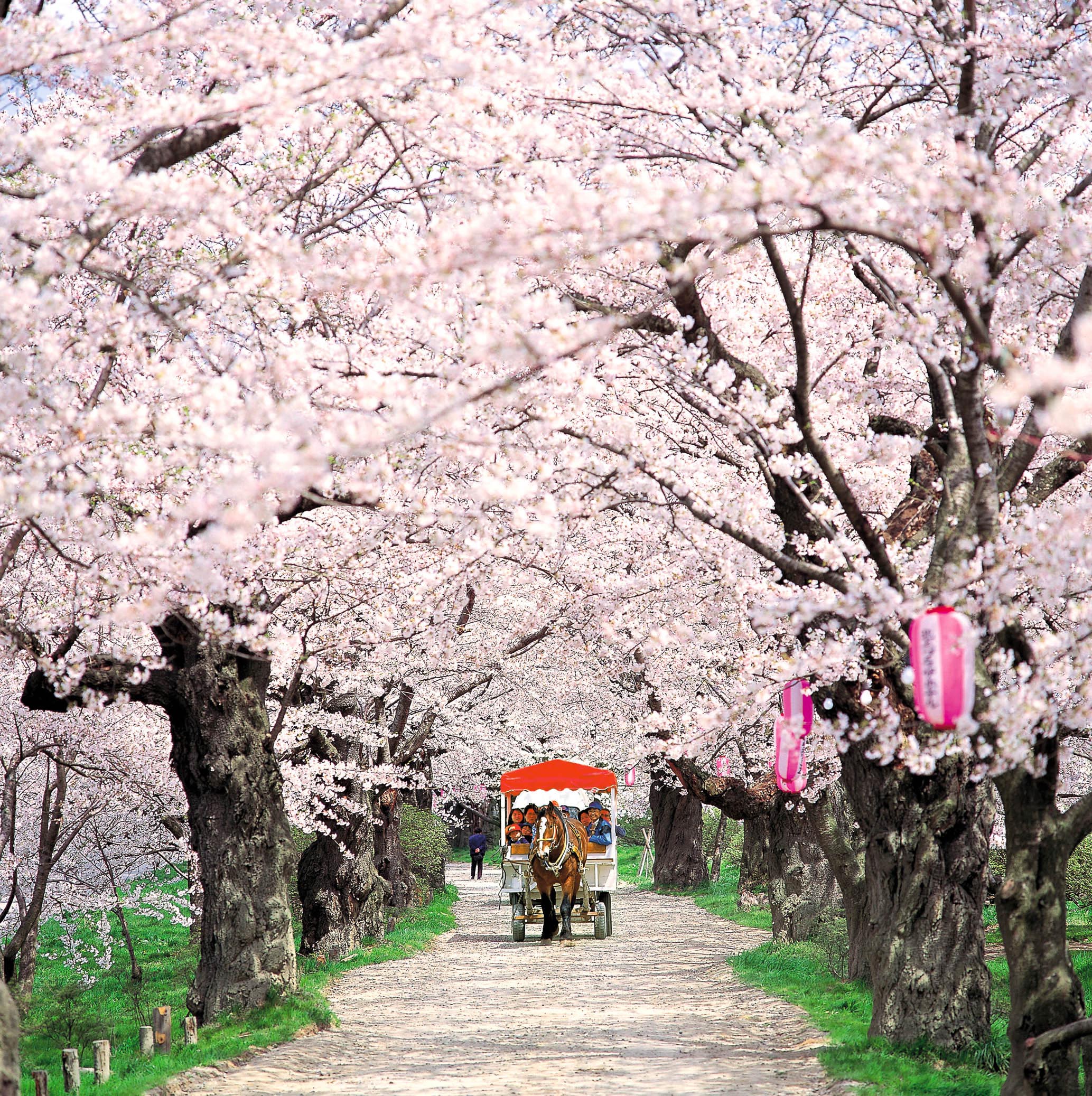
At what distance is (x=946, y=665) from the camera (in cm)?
586

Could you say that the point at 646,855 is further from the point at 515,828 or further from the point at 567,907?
the point at 567,907

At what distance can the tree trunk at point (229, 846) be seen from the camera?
11.6 meters

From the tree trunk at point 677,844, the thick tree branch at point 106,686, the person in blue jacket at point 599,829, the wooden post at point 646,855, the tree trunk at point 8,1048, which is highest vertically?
the thick tree branch at point 106,686

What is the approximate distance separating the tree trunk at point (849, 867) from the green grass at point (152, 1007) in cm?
559

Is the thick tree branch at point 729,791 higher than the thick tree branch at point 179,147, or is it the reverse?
the thick tree branch at point 179,147

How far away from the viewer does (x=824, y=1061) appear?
31.5 feet

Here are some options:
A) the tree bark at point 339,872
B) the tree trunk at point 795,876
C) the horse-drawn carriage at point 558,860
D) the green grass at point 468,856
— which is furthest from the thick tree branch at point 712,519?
the green grass at point 468,856

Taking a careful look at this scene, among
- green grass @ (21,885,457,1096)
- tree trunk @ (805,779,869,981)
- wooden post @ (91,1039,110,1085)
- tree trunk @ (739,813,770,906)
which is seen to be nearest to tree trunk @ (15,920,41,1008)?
green grass @ (21,885,457,1096)

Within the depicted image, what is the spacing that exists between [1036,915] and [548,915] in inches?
584

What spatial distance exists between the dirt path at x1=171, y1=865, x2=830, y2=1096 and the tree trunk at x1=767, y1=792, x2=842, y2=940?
130 cm

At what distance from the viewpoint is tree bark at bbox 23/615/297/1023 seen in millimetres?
11562

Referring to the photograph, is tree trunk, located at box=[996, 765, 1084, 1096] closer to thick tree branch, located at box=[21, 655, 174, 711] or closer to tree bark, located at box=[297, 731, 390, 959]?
thick tree branch, located at box=[21, 655, 174, 711]

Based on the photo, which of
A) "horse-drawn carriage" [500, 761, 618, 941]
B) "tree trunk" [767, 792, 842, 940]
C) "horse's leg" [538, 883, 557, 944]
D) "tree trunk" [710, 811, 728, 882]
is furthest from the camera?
"tree trunk" [710, 811, 728, 882]

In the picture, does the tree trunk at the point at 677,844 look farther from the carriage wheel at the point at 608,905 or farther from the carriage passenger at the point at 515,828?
the carriage passenger at the point at 515,828
